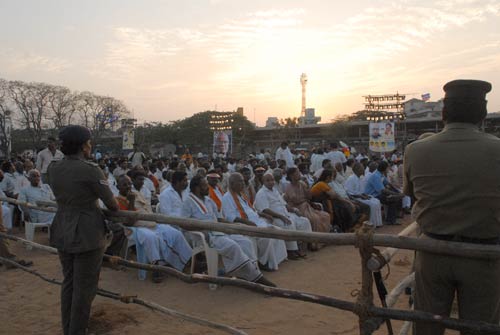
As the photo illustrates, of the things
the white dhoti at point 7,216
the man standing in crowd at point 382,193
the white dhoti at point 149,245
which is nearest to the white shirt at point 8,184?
the white dhoti at point 7,216

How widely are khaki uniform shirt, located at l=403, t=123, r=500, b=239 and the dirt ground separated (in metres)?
2.26

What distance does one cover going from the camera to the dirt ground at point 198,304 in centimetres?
413

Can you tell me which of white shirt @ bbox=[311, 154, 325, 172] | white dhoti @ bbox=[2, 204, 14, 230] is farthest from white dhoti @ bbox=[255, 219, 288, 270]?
white shirt @ bbox=[311, 154, 325, 172]

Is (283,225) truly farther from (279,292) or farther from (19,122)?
(19,122)

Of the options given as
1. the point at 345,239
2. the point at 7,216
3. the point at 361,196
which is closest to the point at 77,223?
the point at 345,239

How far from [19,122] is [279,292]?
41214 mm

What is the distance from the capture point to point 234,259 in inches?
207

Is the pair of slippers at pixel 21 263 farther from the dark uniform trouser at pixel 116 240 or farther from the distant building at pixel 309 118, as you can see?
the distant building at pixel 309 118

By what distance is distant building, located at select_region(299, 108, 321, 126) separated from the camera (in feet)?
216

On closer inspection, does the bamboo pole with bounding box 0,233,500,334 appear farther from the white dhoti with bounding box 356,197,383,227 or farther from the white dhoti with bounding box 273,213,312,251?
the white dhoti with bounding box 356,197,383,227

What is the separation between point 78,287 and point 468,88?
2967mm

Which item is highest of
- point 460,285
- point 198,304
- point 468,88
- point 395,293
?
point 468,88

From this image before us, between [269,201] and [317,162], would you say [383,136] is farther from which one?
[269,201]

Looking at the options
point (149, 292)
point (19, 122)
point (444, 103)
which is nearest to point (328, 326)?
point (149, 292)
